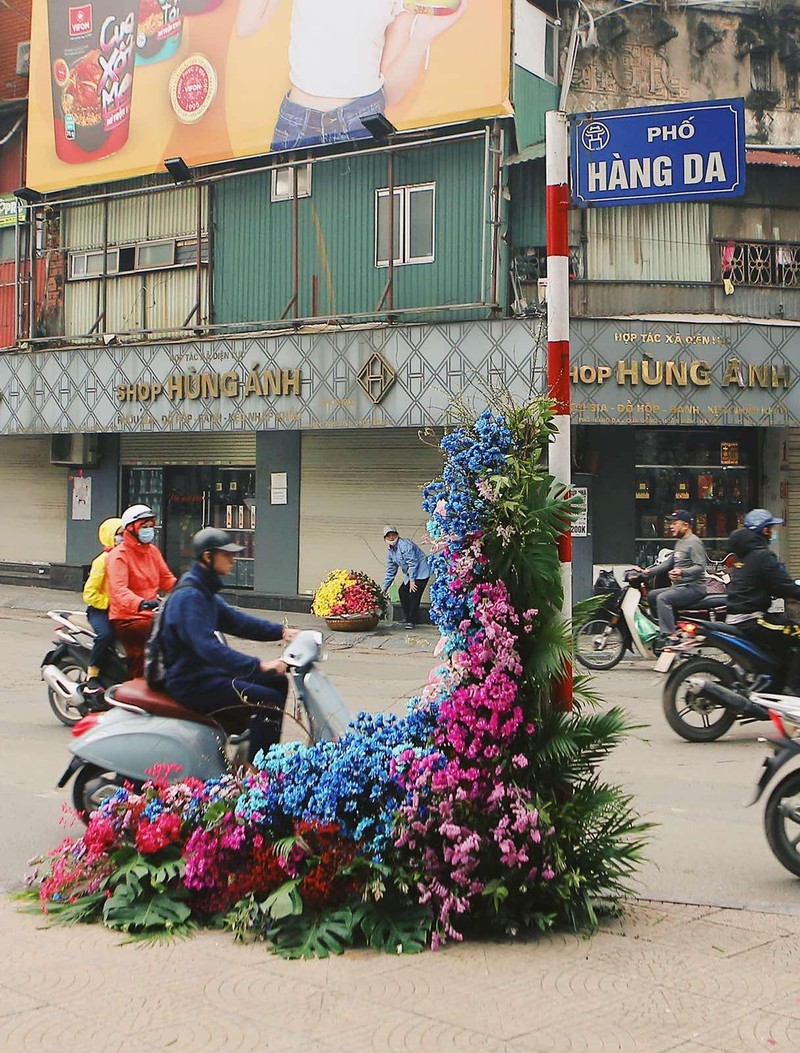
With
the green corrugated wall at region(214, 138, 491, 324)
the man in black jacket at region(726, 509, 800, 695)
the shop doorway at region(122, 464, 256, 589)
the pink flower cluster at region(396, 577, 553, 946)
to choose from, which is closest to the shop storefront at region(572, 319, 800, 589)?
the green corrugated wall at region(214, 138, 491, 324)

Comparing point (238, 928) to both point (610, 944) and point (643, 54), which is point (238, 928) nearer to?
point (610, 944)

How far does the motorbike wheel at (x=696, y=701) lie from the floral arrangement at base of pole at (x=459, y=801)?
16.0 ft

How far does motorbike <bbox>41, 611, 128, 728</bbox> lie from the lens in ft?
33.2

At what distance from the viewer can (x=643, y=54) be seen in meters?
19.7

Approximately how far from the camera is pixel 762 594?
33.7ft

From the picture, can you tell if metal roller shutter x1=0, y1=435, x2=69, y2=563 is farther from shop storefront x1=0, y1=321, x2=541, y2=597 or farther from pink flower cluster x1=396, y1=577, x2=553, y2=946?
pink flower cluster x1=396, y1=577, x2=553, y2=946

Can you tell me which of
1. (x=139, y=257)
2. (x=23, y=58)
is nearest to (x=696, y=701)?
(x=139, y=257)

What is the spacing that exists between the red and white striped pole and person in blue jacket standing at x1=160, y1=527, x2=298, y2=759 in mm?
1712

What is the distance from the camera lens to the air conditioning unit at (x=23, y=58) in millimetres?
23844

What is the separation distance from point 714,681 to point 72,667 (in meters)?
5.44

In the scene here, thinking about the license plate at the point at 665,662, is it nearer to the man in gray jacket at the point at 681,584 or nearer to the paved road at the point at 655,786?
the paved road at the point at 655,786

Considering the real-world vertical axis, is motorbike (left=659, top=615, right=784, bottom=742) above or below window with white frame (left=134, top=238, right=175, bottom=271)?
below

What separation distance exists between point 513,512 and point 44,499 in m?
20.6

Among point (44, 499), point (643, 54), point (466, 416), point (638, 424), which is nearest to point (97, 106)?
point (44, 499)
